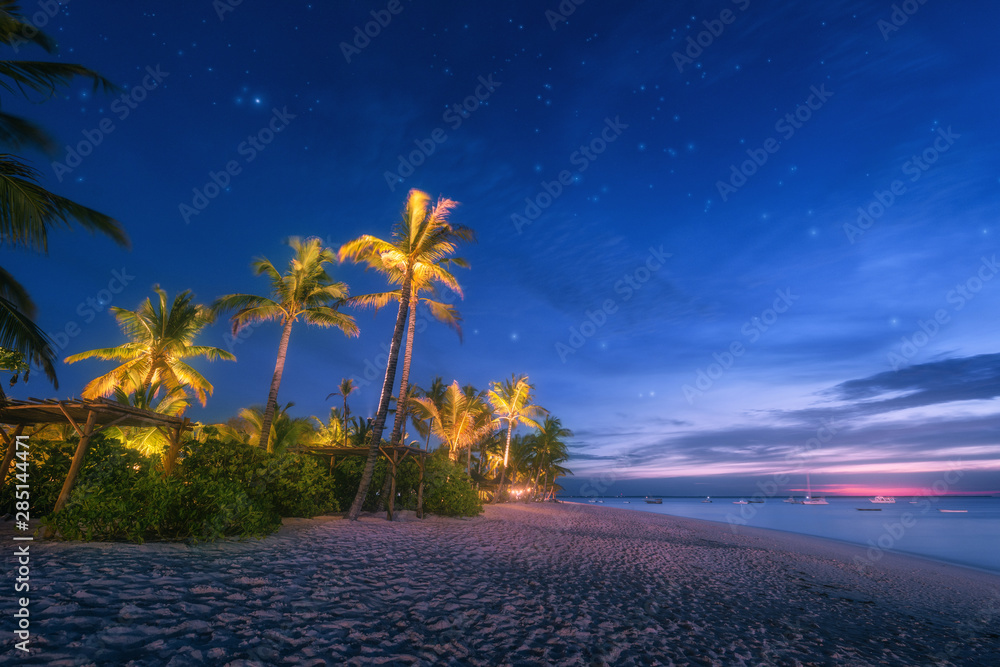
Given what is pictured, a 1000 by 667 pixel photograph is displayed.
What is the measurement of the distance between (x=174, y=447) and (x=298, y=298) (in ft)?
32.2

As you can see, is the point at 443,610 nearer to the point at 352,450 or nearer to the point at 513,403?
the point at 352,450

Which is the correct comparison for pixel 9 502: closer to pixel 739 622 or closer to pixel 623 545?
pixel 739 622

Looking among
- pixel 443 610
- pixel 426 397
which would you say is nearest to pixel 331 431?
pixel 426 397

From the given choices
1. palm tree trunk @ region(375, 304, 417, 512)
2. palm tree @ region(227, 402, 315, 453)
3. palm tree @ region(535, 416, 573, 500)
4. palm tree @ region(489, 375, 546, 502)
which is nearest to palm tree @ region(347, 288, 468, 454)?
palm tree trunk @ region(375, 304, 417, 512)

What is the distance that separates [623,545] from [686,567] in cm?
369

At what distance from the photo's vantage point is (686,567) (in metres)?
12.5

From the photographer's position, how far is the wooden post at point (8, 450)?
9.58m

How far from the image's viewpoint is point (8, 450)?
973 cm

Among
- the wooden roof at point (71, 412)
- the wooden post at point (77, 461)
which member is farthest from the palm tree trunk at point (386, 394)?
Result: the wooden post at point (77, 461)

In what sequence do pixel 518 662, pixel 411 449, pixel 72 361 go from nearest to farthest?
1. pixel 518 662
2. pixel 411 449
3. pixel 72 361

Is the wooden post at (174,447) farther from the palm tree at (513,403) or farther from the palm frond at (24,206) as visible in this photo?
the palm tree at (513,403)

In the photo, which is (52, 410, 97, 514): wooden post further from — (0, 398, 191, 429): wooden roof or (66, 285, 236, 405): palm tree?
(66, 285, 236, 405): palm tree

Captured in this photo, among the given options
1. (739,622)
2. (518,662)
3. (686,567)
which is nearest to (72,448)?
(518,662)

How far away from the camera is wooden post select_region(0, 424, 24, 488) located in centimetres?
958
